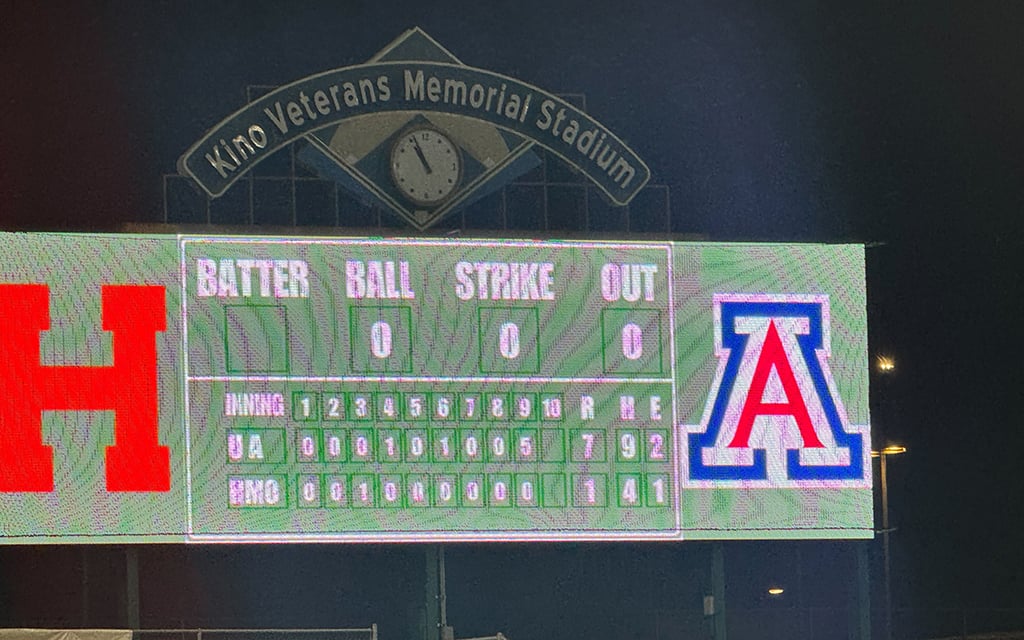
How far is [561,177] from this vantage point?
19375mm

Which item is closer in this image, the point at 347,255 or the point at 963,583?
the point at 347,255

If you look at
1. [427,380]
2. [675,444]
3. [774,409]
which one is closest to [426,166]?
[427,380]

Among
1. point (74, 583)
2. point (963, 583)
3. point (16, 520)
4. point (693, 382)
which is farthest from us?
point (963, 583)

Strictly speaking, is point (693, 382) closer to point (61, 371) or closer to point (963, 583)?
point (61, 371)

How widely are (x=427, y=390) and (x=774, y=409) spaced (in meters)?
2.58

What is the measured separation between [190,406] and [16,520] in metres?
1.41

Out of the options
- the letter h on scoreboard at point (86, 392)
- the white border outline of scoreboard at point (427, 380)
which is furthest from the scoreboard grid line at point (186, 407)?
the letter h on scoreboard at point (86, 392)

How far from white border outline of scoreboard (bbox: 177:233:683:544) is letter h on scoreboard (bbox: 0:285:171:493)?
23cm

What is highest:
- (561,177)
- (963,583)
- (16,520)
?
(561,177)

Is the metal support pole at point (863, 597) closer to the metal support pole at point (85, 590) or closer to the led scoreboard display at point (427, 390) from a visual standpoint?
the led scoreboard display at point (427, 390)

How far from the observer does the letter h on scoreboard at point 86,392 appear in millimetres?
13648

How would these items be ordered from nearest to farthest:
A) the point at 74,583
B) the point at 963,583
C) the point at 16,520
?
1. the point at 16,520
2. the point at 74,583
3. the point at 963,583

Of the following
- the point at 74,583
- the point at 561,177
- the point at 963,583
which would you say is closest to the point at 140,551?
the point at 74,583

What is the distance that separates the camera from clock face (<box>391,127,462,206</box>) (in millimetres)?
14508
